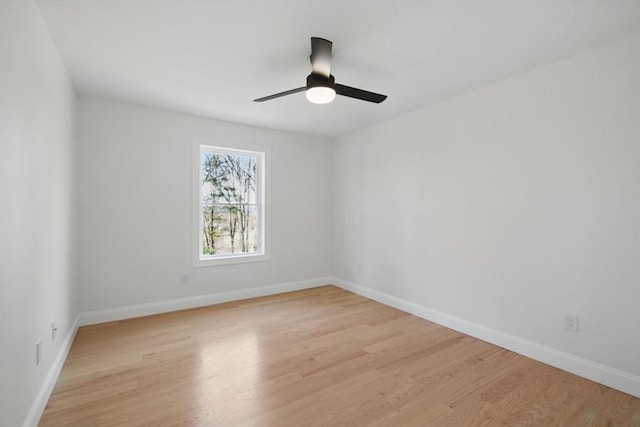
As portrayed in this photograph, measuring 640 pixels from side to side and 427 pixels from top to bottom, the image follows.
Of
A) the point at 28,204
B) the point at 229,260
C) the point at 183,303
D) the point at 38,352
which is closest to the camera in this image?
the point at 28,204

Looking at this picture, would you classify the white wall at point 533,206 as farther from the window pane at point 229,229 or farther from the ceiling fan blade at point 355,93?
the window pane at point 229,229

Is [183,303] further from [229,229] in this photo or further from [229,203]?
[229,203]

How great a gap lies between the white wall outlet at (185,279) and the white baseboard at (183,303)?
20cm

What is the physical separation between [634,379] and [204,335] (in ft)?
11.5

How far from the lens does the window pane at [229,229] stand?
4.13 meters

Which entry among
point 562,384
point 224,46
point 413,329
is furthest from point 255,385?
point 224,46

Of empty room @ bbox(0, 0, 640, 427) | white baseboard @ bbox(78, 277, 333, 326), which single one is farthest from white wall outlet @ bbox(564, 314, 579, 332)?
white baseboard @ bbox(78, 277, 333, 326)

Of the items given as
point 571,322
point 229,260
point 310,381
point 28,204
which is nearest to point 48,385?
point 28,204

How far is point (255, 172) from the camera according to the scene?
452 centimetres

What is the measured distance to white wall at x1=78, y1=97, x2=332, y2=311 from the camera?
3.31 meters

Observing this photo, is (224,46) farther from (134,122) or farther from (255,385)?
(255,385)

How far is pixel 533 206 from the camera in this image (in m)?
2.62

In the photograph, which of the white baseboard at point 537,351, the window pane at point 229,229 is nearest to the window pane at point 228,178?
the window pane at point 229,229

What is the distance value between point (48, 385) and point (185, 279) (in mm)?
1836
